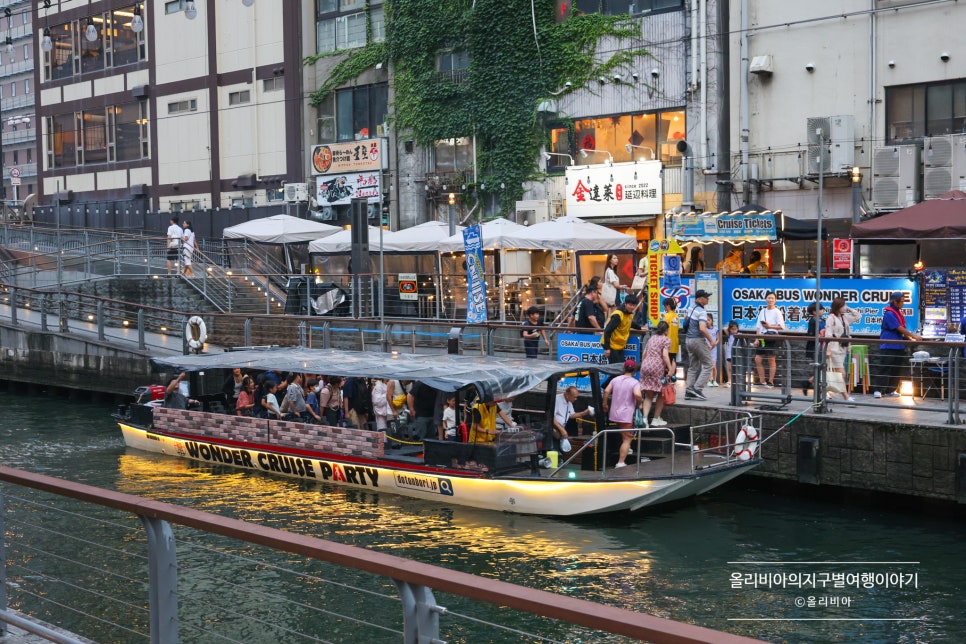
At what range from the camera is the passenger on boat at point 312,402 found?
21.5 m

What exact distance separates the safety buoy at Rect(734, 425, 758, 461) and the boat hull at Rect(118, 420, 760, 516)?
14cm

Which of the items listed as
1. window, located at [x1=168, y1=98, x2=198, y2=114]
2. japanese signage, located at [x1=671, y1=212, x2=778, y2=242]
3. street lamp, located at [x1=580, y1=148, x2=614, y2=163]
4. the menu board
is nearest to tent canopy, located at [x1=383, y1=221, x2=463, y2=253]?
street lamp, located at [x1=580, y1=148, x2=614, y2=163]

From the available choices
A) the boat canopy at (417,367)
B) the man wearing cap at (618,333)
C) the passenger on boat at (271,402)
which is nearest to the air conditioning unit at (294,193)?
the boat canopy at (417,367)

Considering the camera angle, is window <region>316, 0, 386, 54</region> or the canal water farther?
window <region>316, 0, 386, 54</region>

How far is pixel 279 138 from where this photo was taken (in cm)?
4631

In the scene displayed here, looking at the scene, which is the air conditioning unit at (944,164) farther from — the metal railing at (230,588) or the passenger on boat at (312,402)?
the metal railing at (230,588)

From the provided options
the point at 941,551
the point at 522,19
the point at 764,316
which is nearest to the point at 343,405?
the point at 764,316

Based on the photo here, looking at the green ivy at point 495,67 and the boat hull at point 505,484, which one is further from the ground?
the green ivy at point 495,67

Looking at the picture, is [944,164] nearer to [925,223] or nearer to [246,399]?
[925,223]

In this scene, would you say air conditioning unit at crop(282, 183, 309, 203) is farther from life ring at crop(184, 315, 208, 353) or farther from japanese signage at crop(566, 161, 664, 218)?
life ring at crop(184, 315, 208, 353)

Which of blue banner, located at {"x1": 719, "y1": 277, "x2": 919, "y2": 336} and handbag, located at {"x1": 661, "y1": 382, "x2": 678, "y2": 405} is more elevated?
blue banner, located at {"x1": 719, "y1": 277, "x2": 919, "y2": 336}

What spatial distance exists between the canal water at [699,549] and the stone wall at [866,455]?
52 cm

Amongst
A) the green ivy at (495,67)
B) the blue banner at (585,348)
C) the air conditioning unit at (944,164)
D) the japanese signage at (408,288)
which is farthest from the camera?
the green ivy at (495,67)

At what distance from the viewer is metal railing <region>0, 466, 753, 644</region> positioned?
152 inches
